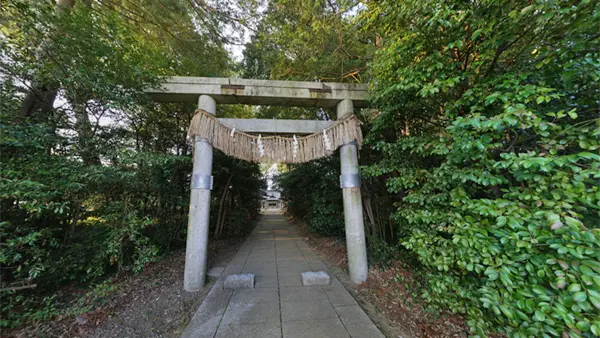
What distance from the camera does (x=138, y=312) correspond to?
2.35 metres

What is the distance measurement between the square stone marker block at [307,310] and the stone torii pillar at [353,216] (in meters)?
0.84

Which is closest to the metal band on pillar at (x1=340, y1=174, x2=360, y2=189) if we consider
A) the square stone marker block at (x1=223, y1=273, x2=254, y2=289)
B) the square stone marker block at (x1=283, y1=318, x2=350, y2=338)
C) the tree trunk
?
the square stone marker block at (x1=283, y1=318, x2=350, y2=338)

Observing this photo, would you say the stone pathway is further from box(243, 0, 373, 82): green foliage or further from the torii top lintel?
box(243, 0, 373, 82): green foliage

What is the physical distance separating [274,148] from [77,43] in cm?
308

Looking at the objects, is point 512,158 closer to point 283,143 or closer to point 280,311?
point 283,143

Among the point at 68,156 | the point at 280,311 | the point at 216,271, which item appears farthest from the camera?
the point at 216,271

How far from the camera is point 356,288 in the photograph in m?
2.94

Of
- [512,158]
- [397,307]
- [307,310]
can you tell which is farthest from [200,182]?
[512,158]

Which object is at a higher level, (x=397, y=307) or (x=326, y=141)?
(x=326, y=141)

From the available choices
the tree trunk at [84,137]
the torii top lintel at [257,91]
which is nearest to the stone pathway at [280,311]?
the tree trunk at [84,137]

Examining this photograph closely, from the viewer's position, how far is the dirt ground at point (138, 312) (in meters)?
2.02

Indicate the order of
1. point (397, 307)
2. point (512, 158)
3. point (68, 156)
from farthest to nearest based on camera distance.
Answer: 1. point (68, 156)
2. point (397, 307)
3. point (512, 158)

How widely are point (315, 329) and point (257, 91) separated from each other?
3.59 m

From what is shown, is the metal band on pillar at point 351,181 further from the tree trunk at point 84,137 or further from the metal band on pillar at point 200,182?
the tree trunk at point 84,137
